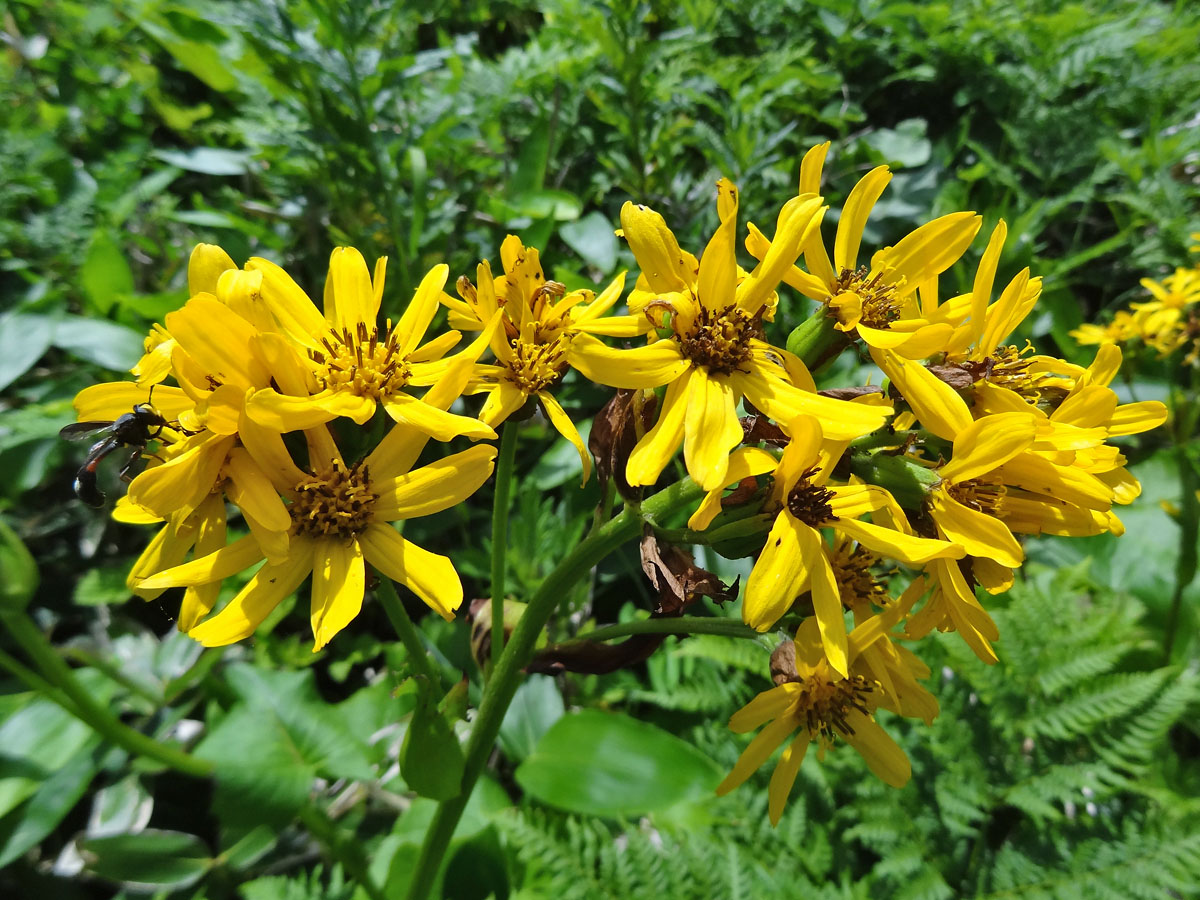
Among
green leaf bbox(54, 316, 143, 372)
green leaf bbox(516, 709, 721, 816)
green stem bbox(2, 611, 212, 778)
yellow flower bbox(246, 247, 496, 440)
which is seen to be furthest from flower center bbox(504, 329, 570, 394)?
green leaf bbox(54, 316, 143, 372)

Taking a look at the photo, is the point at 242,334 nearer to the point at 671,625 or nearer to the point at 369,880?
the point at 671,625

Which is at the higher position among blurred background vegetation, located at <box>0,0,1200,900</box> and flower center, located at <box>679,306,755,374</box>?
flower center, located at <box>679,306,755,374</box>

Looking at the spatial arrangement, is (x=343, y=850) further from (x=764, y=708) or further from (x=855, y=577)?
(x=855, y=577)

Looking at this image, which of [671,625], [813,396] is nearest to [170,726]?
[671,625]

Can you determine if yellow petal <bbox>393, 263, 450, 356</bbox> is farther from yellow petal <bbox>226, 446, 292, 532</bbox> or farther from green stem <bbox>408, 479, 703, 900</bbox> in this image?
green stem <bbox>408, 479, 703, 900</bbox>

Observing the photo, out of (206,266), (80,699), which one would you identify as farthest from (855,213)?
(80,699)

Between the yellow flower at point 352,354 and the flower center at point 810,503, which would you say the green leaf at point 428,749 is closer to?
the yellow flower at point 352,354
